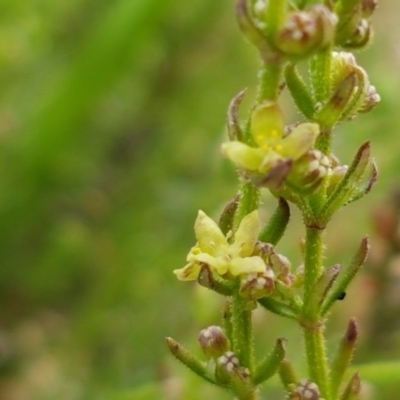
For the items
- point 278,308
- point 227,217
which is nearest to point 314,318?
point 278,308

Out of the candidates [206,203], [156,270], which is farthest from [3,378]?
[206,203]

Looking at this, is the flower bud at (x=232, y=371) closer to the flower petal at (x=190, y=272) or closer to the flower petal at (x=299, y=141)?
the flower petal at (x=190, y=272)

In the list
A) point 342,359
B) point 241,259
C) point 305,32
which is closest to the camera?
point 305,32

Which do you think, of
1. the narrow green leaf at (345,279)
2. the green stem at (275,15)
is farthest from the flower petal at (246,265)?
the green stem at (275,15)

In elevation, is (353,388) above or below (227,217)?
below

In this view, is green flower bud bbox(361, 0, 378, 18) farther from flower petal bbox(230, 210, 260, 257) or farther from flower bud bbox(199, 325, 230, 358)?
flower bud bbox(199, 325, 230, 358)

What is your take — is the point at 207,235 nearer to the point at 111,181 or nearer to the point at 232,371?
the point at 232,371

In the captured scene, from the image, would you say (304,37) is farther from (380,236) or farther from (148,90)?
(148,90)

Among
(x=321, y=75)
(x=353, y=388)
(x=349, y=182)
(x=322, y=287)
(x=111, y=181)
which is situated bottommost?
(x=353, y=388)
